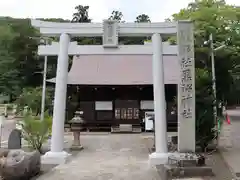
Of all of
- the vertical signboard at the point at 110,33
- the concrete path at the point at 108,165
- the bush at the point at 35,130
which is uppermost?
the vertical signboard at the point at 110,33

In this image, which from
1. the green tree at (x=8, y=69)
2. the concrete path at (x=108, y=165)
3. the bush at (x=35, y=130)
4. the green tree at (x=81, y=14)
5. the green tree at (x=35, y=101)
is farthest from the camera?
the green tree at (x=81, y=14)

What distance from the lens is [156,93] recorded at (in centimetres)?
1156

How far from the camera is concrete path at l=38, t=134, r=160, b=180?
29.9ft

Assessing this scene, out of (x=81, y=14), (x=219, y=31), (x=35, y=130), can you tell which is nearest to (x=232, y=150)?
(x=35, y=130)

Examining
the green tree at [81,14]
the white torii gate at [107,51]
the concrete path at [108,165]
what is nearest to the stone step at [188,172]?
the concrete path at [108,165]

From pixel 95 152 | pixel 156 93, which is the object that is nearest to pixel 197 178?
pixel 156 93

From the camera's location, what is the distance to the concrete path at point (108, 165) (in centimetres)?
911

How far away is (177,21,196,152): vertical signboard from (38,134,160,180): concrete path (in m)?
1.28

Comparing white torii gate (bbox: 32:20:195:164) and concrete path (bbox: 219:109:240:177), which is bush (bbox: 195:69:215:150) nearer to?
concrete path (bbox: 219:109:240:177)

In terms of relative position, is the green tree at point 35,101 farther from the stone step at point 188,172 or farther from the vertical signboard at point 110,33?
the stone step at point 188,172

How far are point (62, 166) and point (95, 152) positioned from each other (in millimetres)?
2906

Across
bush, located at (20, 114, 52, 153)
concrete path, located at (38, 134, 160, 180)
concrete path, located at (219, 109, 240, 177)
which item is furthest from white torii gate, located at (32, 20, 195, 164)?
concrete path, located at (219, 109, 240, 177)

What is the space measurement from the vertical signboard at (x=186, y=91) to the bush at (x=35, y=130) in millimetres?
5251

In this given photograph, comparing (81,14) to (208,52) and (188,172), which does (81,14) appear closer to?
(208,52)
